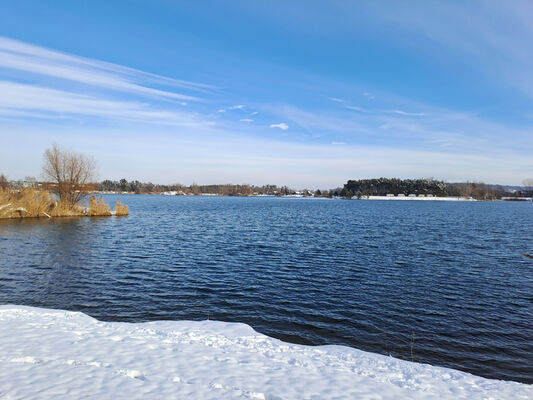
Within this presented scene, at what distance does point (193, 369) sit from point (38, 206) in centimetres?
5473

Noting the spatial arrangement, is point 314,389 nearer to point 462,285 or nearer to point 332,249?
point 462,285

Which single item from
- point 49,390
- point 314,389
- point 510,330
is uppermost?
point 49,390

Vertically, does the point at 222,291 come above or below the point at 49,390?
below

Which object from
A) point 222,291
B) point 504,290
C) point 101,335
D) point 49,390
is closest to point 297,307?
point 222,291

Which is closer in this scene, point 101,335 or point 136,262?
point 101,335

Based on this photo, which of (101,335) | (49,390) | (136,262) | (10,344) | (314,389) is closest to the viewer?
(49,390)

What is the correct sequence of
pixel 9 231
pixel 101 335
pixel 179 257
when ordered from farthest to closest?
pixel 9 231
pixel 179 257
pixel 101 335

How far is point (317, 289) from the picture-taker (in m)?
17.8

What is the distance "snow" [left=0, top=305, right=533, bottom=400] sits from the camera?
21.9 feet

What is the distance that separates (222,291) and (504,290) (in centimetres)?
1599

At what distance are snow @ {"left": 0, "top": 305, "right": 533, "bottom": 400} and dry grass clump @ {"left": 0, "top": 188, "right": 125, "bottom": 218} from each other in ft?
154

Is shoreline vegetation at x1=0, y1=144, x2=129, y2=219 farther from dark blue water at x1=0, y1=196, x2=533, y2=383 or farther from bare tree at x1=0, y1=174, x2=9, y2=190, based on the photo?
dark blue water at x1=0, y1=196, x2=533, y2=383

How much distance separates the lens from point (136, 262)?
76.1 ft

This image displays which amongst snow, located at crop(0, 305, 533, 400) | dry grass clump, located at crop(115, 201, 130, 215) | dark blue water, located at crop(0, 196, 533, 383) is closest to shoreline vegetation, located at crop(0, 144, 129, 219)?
dry grass clump, located at crop(115, 201, 130, 215)
